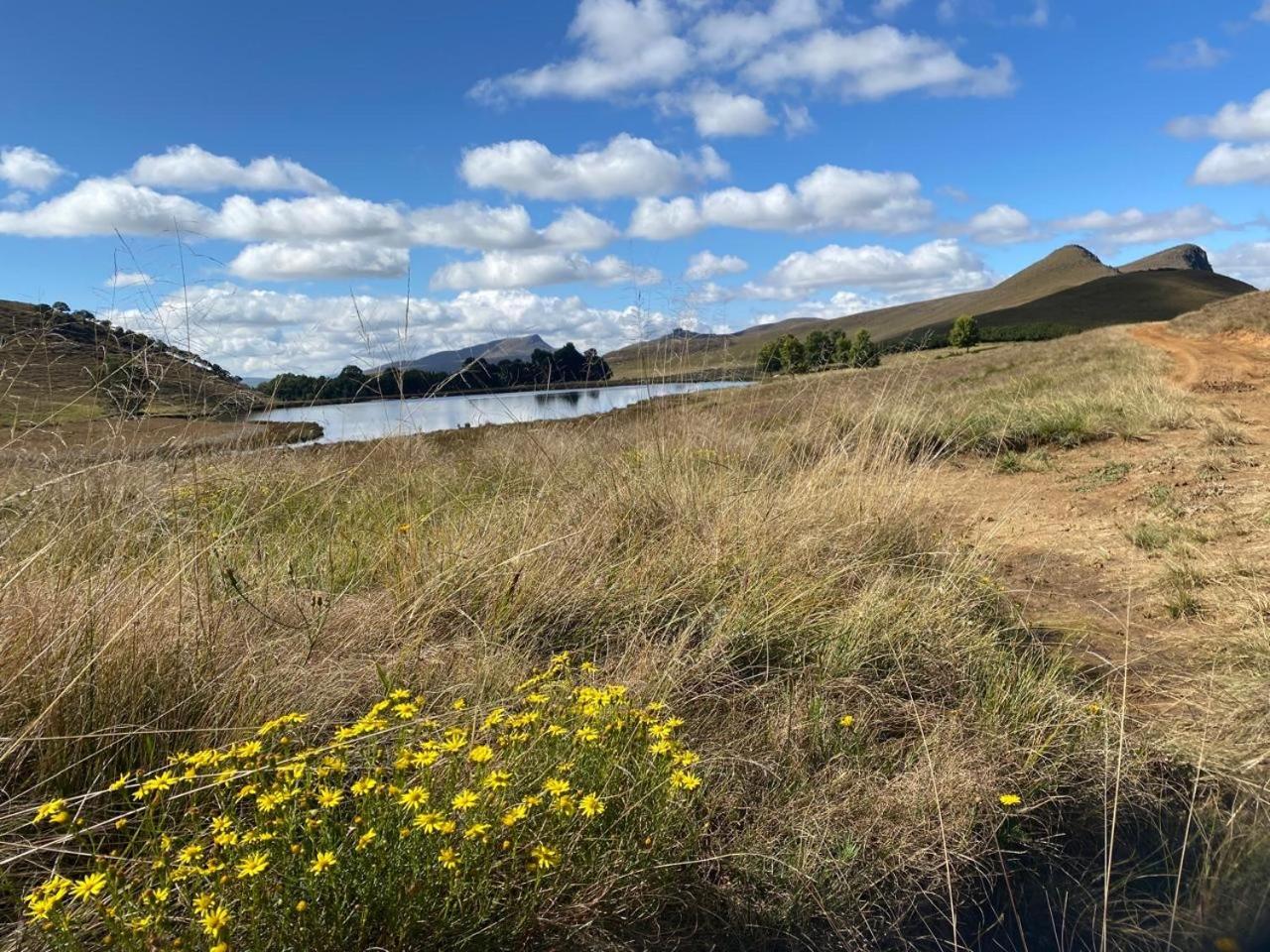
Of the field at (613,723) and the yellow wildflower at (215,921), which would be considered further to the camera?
the field at (613,723)

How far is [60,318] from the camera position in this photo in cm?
365

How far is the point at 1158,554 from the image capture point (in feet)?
15.7

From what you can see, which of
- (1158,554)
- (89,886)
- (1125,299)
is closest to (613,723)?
(89,886)

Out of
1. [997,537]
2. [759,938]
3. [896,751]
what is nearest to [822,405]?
[997,537]

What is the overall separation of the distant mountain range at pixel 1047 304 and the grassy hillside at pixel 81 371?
2.91 meters

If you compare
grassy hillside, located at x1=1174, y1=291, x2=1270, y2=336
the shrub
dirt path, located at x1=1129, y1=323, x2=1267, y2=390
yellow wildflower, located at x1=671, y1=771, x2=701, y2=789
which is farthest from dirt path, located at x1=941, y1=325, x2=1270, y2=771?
grassy hillside, located at x1=1174, y1=291, x2=1270, y2=336

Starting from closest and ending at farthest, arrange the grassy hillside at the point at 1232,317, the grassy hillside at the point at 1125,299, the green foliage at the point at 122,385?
the green foliage at the point at 122,385
the grassy hillside at the point at 1232,317
the grassy hillside at the point at 1125,299

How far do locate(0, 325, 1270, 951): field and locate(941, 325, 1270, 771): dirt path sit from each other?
0.04 meters

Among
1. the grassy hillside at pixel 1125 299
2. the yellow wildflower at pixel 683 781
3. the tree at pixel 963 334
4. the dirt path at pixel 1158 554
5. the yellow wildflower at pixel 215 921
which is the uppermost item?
the grassy hillside at pixel 1125 299

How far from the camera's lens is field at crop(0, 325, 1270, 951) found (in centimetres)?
159

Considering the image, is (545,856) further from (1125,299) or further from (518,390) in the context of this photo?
(1125,299)

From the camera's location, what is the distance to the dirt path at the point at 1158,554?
3.14 meters

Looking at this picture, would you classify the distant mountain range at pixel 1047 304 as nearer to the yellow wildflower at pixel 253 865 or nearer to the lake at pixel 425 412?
the lake at pixel 425 412

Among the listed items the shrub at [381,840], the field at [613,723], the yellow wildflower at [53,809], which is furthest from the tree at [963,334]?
the yellow wildflower at [53,809]
